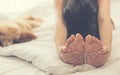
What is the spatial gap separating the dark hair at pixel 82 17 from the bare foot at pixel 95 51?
0.17 m

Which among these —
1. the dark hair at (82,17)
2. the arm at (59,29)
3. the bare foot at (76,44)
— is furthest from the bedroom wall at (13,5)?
the bare foot at (76,44)

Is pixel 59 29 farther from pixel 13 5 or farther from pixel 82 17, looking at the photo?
pixel 13 5

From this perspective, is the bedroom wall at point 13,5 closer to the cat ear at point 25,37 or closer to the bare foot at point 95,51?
the cat ear at point 25,37

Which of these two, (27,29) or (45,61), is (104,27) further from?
(27,29)

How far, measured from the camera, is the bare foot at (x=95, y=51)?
1054 mm

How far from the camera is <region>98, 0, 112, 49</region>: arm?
120cm

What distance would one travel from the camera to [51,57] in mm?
1167

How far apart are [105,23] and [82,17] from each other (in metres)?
0.11

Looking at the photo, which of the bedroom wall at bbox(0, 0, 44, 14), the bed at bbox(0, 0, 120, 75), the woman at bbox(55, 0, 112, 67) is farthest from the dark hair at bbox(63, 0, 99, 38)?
the bedroom wall at bbox(0, 0, 44, 14)

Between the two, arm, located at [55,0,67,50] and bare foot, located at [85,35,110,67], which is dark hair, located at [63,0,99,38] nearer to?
arm, located at [55,0,67,50]

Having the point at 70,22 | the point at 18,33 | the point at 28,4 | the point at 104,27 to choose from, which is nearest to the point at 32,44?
the point at 18,33

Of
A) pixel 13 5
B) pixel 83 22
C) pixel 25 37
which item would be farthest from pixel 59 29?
pixel 13 5

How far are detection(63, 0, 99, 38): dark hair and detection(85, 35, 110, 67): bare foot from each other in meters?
0.17

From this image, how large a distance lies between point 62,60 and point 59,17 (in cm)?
25
